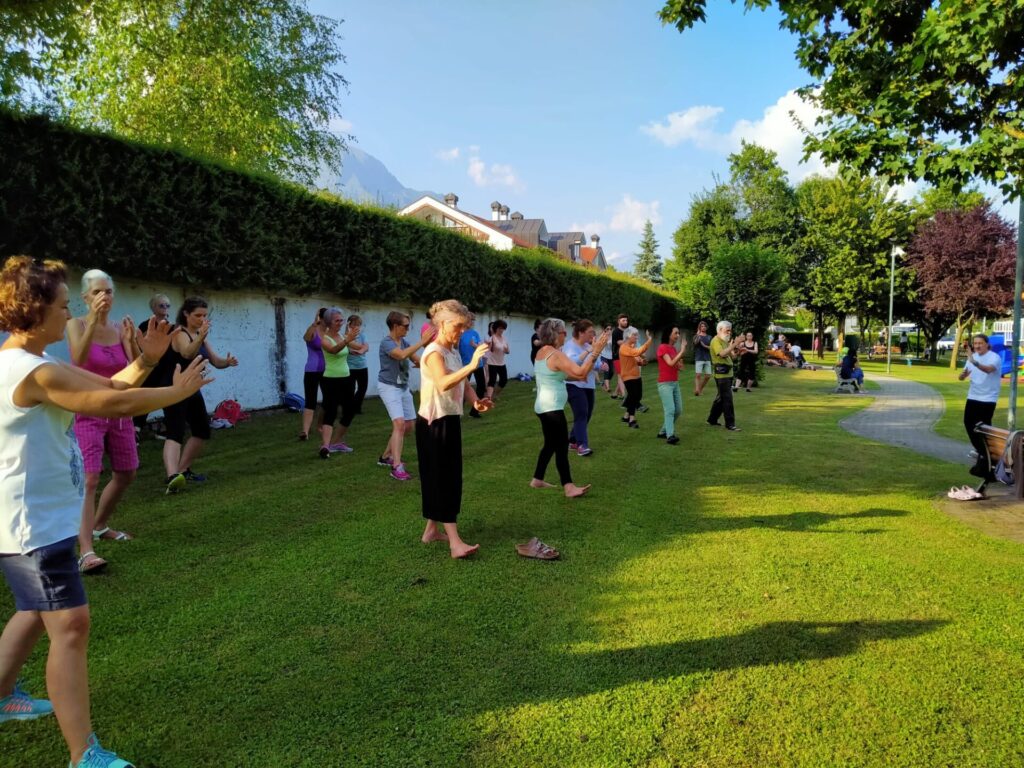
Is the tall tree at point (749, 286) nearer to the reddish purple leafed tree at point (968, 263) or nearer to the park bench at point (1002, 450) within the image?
the park bench at point (1002, 450)

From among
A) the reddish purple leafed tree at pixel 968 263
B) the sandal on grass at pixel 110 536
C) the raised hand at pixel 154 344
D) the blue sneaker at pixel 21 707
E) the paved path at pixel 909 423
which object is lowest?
the paved path at pixel 909 423

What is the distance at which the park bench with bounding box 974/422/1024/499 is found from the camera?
6.32 m

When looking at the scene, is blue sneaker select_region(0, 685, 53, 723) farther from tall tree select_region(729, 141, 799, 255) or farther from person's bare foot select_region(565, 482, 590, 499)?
tall tree select_region(729, 141, 799, 255)

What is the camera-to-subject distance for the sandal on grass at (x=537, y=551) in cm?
475

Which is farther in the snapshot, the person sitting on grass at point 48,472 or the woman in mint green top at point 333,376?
the woman in mint green top at point 333,376

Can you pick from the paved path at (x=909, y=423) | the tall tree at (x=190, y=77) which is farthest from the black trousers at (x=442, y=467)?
the tall tree at (x=190, y=77)

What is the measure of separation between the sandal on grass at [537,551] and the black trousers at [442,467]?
1.86ft

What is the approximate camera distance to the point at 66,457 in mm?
2436

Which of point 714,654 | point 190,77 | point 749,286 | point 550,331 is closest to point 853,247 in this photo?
point 749,286

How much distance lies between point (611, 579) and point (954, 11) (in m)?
4.94

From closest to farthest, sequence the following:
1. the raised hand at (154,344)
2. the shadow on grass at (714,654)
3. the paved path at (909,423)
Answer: the raised hand at (154,344) < the shadow on grass at (714,654) < the paved path at (909,423)

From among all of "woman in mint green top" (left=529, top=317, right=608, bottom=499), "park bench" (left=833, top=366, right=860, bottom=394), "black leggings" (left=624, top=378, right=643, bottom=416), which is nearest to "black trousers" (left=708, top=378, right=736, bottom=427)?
"black leggings" (left=624, top=378, right=643, bottom=416)

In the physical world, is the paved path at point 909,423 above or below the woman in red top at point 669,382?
below

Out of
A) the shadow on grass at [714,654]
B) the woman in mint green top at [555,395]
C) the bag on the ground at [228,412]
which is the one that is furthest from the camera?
the bag on the ground at [228,412]
